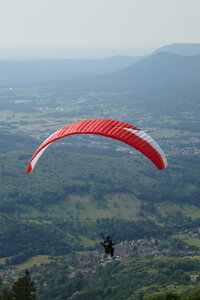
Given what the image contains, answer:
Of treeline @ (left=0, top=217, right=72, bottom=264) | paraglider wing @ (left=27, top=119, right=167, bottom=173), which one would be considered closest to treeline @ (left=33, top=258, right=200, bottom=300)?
treeline @ (left=0, top=217, right=72, bottom=264)

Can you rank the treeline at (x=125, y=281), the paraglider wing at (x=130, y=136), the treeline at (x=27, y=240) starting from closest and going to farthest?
the paraglider wing at (x=130, y=136) → the treeline at (x=125, y=281) → the treeline at (x=27, y=240)

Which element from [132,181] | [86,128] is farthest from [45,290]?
[132,181]

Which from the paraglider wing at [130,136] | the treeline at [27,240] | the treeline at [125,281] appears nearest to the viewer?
the paraglider wing at [130,136]

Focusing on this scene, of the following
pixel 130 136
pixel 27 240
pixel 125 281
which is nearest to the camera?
pixel 130 136

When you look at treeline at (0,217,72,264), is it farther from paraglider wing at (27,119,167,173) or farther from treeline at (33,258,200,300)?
paraglider wing at (27,119,167,173)

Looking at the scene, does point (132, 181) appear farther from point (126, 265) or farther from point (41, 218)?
point (126, 265)

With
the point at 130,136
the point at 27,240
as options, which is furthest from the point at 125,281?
the point at 130,136

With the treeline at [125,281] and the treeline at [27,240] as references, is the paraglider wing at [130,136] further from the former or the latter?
the treeline at [27,240]

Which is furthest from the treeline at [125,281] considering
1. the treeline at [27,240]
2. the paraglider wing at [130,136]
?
the paraglider wing at [130,136]

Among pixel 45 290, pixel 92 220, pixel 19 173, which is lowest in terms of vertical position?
pixel 45 290

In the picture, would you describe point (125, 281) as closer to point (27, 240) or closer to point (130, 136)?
point (27, 240)

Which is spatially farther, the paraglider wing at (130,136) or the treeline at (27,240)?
the treeline at (27,240)
